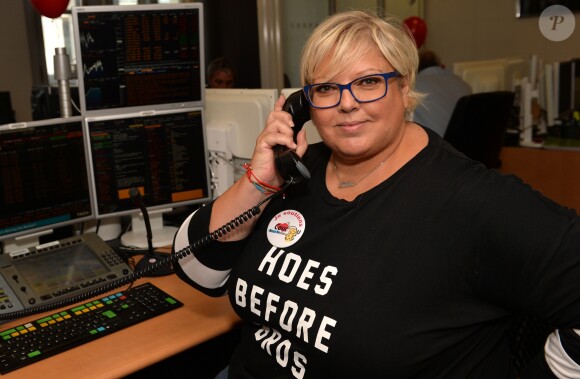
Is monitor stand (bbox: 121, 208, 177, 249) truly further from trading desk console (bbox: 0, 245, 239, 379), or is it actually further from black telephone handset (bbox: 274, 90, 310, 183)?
black telephone handset (bbox: 274, 90, 310, 183)

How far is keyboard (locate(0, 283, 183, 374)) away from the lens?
131cm

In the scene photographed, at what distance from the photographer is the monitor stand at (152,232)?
1959mm

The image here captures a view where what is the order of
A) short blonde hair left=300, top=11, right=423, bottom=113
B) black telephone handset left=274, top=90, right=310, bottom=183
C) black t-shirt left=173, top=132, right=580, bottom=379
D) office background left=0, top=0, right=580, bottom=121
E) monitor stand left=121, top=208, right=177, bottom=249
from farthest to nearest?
office background left=0, top=0, right=580, bottom=121
monitor stand left=121, top=208, right=177, bottom=249
black telephone handset left=274, top=90, right=310, bottom=183
short blonde hair left=300, top=11, right=423, bottom=113
black t-shirt left=173, top=132, right=580, bottom=379

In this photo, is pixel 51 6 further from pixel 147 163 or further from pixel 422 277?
pixel 422 277

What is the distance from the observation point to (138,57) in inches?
73.8

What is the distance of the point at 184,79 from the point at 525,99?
243 centimetres

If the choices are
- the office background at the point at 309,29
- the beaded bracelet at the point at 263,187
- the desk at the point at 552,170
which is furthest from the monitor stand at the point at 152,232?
the office background at the point at 309,29

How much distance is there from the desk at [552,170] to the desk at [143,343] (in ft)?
7.83

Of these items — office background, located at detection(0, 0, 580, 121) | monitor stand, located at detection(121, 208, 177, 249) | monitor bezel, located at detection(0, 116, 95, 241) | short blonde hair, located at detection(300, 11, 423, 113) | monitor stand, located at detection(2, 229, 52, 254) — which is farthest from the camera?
office background, located at detection(0, 0, 580, 121)

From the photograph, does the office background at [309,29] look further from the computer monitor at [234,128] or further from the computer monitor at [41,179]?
the computer monitor at [41,179]

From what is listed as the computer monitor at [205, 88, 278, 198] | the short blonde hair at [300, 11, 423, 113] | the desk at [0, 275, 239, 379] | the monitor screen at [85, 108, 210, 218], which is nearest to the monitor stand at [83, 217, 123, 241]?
the monitor screen at [85, 108, 210, 218]

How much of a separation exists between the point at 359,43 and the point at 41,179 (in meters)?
1.05

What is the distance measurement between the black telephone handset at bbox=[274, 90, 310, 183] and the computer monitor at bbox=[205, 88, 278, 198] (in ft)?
1.83

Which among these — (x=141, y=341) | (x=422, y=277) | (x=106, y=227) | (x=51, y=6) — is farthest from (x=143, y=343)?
(x=51, y=6)
